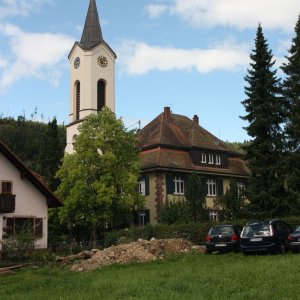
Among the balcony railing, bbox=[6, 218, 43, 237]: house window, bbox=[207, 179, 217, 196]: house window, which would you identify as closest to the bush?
bbox=[6, 218, 43, 237]: house window

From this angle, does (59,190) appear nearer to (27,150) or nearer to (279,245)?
(279,245)

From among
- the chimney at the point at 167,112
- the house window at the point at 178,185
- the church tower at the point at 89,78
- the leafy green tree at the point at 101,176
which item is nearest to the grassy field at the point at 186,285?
the leafy green tree at the point at 101,176

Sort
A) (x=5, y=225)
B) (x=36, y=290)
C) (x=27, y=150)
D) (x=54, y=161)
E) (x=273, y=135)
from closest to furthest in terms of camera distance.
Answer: (x=36, y=290)
(x=5, y=225)
(x=273, y=135)
(x=54, y=161)
(x=27, y=150)

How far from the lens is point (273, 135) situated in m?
37.3

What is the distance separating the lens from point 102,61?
6041 cm

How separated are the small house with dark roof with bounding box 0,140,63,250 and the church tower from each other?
70.0ft

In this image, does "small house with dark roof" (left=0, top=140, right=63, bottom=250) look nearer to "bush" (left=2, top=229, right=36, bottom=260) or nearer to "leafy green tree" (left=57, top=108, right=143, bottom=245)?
"bush" (left=2, top=229, right=36, bottom=260)

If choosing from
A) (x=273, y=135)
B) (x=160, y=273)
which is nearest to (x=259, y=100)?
(x=273, y=135)

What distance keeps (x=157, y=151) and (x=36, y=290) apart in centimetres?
3472

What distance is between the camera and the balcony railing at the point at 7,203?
3409 cm

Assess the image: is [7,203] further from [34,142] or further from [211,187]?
[34,142]

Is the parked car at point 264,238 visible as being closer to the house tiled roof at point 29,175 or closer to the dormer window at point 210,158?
the house tiled roof at point 29,175

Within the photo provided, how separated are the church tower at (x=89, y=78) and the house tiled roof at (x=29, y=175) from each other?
20823 millimetres

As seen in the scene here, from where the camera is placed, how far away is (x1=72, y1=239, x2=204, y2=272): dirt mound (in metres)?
24.9
